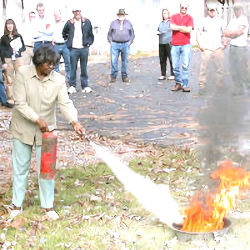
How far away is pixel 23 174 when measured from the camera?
6.30 meters

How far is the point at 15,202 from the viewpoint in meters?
6.41

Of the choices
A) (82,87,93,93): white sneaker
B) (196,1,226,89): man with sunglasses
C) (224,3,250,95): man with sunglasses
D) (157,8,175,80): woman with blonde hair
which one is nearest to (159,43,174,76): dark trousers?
(157,8,175,80): woman with blonde hair

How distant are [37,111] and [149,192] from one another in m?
1.65

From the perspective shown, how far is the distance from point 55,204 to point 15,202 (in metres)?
0.54

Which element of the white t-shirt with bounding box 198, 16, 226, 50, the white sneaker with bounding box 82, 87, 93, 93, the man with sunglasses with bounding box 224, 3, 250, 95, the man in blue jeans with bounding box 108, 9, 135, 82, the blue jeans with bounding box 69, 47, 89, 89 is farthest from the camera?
the man in blue jeans with bounding box 108, 9, 135, 82

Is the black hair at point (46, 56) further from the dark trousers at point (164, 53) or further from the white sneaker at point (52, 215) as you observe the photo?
the dark trousers at point (164, 53)

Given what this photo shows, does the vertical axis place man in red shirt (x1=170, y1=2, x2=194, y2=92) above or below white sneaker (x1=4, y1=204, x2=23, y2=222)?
above

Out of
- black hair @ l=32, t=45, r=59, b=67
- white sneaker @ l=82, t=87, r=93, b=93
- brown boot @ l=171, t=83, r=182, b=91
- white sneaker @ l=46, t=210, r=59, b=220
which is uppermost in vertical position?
black hair @ l=32, t=45, r=59, b=67

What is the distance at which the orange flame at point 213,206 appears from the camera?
5760 mm

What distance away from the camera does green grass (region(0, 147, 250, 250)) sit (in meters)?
5.66

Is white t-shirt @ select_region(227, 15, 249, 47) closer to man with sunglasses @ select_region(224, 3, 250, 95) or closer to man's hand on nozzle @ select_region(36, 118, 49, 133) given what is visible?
man with sunglasses @ select_region(224, 3, 250, 95)

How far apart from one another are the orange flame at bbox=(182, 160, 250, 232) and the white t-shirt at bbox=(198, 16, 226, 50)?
20.5ft

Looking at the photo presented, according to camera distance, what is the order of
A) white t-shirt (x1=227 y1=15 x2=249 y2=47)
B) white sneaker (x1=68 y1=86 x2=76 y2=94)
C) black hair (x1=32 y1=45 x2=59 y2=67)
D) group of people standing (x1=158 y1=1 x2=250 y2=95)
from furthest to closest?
white sneaker (x1=68 y1=86 x2=76 y2=94), white t-shirt (x1=227 y1=15 x2=249 y2=47), group of people standing (x1=158 y1=1 x2=250 y2=95), black hair (x1=32 y1=45 x2=59 y2=67)

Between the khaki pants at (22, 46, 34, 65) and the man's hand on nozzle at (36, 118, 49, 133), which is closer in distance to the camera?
the man's hand on nozzle at (36, 118, 49, 133)
